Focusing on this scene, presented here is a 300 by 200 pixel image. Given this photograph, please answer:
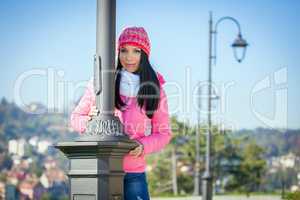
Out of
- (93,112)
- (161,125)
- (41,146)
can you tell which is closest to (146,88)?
(161,125)

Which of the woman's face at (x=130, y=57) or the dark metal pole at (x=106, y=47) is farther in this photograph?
the woman's face at (x=130, y=57)

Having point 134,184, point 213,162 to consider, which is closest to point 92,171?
point 134,184

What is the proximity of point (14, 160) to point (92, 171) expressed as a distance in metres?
21.8

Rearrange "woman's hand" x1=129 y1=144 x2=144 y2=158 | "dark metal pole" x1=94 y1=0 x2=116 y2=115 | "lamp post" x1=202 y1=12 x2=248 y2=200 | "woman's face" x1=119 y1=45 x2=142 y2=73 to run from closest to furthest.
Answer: "dark metal pole" x1=94 y1=0 x2=116 y2=115
"woman's hand" x1=129 y1=144 x2=144 y2=158
"woman's face" x1=119 y1=45 x2=142 y2=73
"lamp post" x1=202 y1=12 x2=248 y2=200

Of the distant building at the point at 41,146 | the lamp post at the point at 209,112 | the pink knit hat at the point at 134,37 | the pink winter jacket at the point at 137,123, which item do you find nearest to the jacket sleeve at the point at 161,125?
the pink winter jacket at the point at 137,123

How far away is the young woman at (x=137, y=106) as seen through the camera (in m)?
5.26

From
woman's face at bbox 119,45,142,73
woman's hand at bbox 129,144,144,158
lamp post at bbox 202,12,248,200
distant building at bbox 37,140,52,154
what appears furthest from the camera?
distant building at bbox 37,140,52,154

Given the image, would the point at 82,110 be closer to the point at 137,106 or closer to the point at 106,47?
the point at 137,106

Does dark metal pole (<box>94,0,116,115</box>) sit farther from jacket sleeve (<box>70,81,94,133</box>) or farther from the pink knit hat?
the pink knit hat

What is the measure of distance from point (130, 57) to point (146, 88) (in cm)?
21

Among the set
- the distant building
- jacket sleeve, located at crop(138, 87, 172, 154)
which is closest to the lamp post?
the distant building

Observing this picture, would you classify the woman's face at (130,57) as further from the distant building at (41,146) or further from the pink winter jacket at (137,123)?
the distant building at (41,146)

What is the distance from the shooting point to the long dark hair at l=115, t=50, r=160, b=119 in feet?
17.5

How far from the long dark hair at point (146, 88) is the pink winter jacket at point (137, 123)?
28 millimetres
